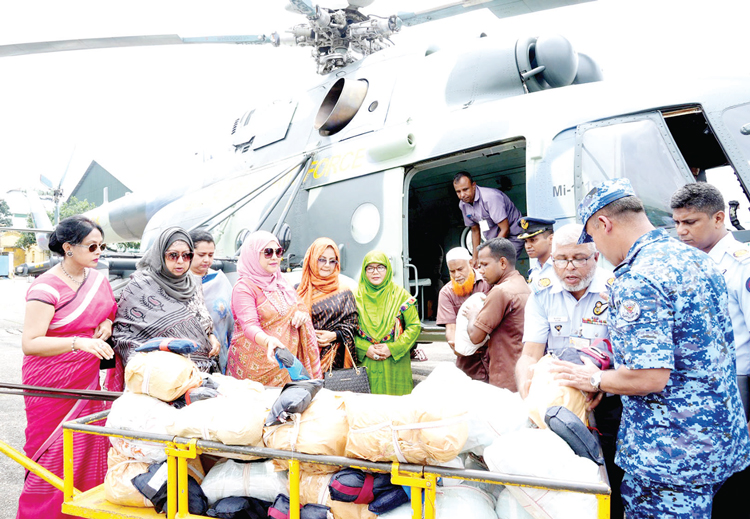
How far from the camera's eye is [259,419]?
2.03 metres

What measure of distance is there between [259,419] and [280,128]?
17.9ft

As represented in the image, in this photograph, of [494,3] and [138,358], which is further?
[494,3]

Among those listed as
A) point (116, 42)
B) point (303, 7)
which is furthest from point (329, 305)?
point (116, 42)

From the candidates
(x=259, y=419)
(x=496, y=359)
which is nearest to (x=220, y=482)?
(x=259, y=419)

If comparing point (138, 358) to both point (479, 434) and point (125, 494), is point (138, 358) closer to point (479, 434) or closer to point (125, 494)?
point (125, 494)

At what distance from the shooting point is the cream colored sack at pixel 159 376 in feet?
7.32

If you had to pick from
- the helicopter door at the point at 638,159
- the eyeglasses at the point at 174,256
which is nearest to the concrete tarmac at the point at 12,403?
the eyeglasses at the point at 174,256

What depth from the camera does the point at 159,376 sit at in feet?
7.30

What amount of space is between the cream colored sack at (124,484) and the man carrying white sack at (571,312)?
1702 mm

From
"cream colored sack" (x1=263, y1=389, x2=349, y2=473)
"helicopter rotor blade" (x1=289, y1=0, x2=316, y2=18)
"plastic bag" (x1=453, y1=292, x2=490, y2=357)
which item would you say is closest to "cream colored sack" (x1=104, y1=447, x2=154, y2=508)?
"cream colored sack" (x1=263, y1=389, x2=349, y2=473)

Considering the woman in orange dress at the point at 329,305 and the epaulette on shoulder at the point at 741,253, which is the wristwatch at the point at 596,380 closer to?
the epaulette on shoulder at the point at 741,253

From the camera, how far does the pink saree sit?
2.81 m

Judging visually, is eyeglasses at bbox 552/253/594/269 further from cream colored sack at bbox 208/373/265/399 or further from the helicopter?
cream colored sack at bbox 208/373/265/399

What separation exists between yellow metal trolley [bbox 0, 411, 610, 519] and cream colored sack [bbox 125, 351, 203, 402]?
7.6 inches
